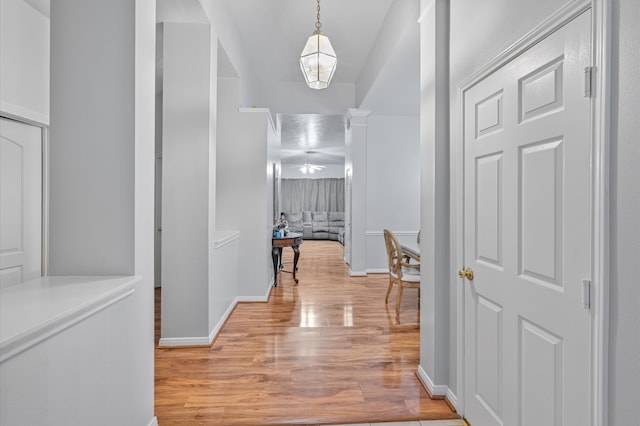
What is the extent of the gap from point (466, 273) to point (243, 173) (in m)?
2.96

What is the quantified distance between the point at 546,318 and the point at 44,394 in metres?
1.71

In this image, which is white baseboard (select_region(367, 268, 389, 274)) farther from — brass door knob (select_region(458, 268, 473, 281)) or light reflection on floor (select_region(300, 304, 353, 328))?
brass door knob (select_region(458, 268, 473, 281))

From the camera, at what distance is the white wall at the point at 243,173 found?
13.3 feet

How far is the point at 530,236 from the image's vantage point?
1.37 meters

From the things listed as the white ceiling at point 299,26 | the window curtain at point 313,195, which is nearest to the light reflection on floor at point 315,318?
the white ceiling at point 299,26

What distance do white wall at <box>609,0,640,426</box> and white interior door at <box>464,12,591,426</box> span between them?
8 centimetres

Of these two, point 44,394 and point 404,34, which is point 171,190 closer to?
point 44,394

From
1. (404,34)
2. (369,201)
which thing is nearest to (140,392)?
(404,34)

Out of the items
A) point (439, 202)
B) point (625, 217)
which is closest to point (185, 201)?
point (439, 202)

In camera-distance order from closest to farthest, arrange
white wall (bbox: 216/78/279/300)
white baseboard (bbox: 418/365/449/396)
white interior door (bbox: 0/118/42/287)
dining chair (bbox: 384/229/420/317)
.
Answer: white baseboard (bbox: 418/365/449/396) < white interior door (bbox: 0/118/42/287) < dining chair (bbox: 384/229/420/317) < white wall (bbox: 216/78/279/300)

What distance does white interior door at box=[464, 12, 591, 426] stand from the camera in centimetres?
113

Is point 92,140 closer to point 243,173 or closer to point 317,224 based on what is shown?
point 243,173

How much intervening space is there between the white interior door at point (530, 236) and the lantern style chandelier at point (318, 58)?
1.51 m

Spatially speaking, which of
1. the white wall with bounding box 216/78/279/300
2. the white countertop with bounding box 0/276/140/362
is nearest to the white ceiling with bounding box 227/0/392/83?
the white wall with bounding box 216/78/279/300
